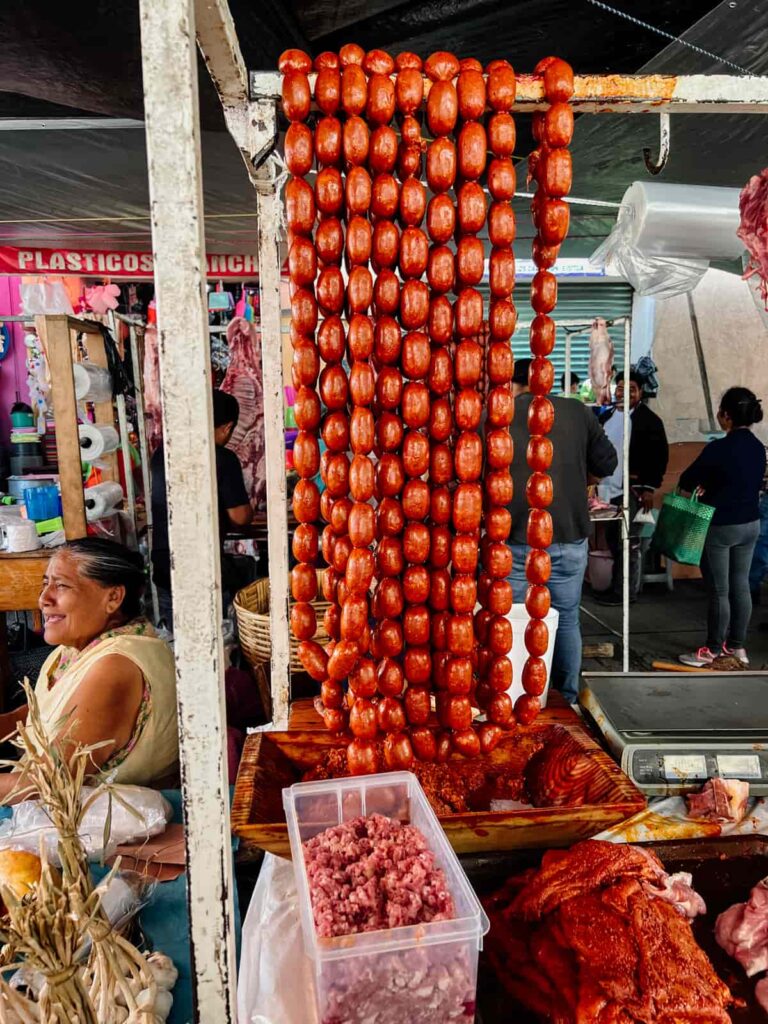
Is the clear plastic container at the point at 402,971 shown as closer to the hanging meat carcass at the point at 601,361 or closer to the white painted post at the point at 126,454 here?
the white painted post at the point at 126,454

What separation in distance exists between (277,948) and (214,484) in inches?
36.3

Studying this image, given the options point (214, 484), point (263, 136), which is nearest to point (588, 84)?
point (263, 136)

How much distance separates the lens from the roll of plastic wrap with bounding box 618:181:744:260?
332 centimetres

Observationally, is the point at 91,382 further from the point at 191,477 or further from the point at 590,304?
the point at 590,304

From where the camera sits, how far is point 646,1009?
114 cm

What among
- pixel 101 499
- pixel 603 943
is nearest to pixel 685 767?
pixel 603 943

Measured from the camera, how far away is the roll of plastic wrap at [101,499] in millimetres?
4258

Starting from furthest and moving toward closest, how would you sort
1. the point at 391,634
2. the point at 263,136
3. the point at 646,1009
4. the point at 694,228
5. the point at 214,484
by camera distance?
1. the point at 694,228
2. the point at 391,634
3. the point at 263,136
4. the point at 646,1009
5. the point at 214,484

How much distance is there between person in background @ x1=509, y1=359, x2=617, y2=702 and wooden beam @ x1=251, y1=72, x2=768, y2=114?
229 cm

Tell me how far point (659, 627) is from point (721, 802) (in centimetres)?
493

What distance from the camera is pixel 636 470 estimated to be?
6.98m

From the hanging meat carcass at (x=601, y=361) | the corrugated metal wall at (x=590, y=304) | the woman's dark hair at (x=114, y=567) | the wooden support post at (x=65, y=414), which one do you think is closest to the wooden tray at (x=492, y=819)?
the woman's dark hair at (x=114, y=567)

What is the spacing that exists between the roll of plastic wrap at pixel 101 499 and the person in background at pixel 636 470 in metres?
4.53

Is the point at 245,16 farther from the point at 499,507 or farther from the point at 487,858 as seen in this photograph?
the point at 487,858
